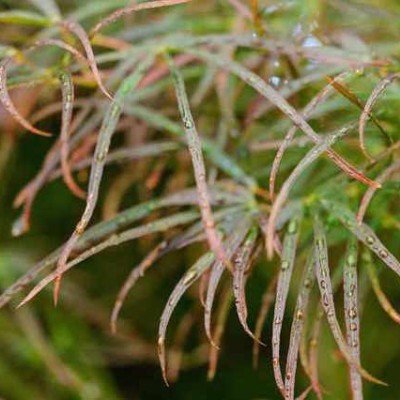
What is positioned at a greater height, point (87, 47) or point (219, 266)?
point (87, 47)

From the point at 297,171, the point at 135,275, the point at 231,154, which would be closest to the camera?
the point at 297,171

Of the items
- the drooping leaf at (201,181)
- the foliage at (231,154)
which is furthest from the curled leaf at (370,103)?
the drooping leaf at (201,181)

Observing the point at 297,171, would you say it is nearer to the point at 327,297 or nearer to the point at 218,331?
the point at 327,297

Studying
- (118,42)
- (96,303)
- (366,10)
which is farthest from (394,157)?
(96,303)

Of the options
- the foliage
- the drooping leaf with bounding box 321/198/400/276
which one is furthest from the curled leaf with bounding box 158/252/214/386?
the drooping leaf with bounding box 321/198/400/276

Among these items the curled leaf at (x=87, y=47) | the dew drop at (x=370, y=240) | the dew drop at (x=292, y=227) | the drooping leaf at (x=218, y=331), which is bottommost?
the drooping leaf at (x=218, y=331)

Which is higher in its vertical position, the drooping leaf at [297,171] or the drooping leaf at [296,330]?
the drooping leaf at [297,171]

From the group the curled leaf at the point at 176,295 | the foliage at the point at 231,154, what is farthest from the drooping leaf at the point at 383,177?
the curled leaf at the point at 176,295

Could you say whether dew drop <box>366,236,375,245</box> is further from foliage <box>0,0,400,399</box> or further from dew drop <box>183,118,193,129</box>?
dew drop <box>183,118,193,129</box>

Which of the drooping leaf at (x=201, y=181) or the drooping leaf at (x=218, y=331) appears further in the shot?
the drooping leaf at (x=218, y=331)

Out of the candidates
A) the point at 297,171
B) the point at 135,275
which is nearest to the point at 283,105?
the point at 297,171

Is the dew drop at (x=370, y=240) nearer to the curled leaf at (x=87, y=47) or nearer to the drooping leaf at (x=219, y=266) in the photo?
the drooping leaf at (x=219, y=266)
